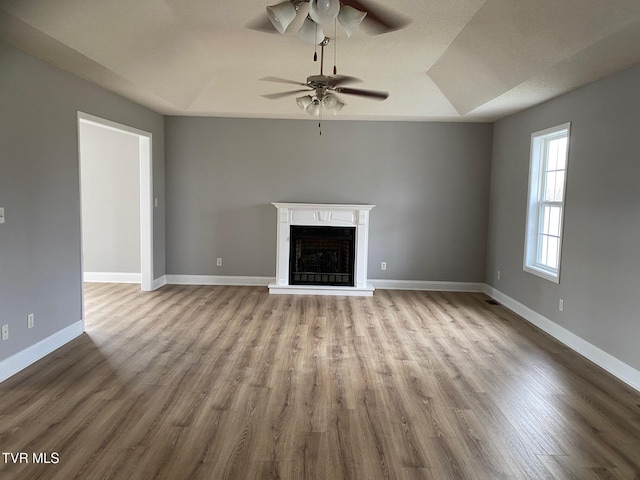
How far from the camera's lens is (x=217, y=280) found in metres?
6.94

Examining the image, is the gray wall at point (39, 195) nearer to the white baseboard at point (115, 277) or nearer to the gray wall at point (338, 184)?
the gray wall at point (338, 184)

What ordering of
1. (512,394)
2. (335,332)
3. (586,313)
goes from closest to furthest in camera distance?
(512,394) → (586,313) → (335,332)

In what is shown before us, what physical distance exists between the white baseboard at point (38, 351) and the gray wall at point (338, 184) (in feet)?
8.78

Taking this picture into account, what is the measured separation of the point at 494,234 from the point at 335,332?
10.4 ft

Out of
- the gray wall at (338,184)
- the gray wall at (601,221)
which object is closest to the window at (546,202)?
the gray wall at (601,221)

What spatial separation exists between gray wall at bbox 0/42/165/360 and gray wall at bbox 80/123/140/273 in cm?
214

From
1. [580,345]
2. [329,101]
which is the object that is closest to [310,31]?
[329,101]

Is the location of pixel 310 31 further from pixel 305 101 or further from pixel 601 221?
pixel 601 221

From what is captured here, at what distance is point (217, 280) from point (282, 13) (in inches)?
199

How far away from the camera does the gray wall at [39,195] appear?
3.39 meters

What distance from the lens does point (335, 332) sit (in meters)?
4.70

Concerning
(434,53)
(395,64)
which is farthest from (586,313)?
(395,64)

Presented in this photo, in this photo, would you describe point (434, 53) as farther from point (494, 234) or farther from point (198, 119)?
point (198, 119)

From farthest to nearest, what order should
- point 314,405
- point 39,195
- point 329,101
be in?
point 329,101, point 39,195, point 314,405
